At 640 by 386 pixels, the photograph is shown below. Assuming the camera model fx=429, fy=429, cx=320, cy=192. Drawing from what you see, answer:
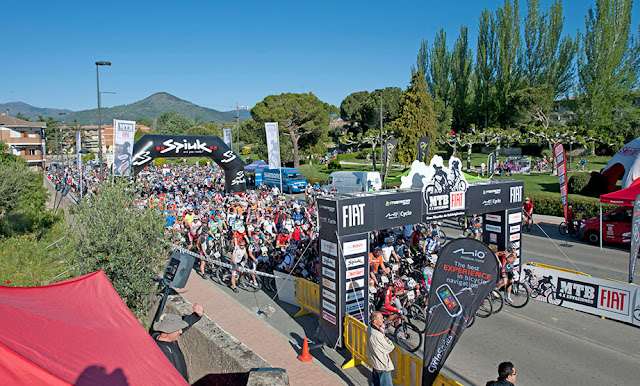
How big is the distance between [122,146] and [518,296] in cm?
1843

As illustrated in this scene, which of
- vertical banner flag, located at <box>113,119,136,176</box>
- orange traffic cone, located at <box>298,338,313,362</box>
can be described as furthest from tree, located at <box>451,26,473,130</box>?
orange traffic cone, located at <box>298,338,313,362</box>

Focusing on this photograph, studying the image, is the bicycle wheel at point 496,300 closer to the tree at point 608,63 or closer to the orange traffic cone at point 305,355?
the orange traffic cone at point 305,355

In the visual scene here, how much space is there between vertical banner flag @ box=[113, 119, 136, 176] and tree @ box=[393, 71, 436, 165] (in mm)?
29338

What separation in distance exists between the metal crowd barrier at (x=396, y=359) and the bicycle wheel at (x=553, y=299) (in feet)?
20.2

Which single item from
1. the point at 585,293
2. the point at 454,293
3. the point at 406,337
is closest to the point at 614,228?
the point at 585,293

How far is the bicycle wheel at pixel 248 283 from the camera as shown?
42.0 ft

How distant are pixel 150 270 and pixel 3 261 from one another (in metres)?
4.88

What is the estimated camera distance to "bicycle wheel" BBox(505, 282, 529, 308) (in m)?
11.3

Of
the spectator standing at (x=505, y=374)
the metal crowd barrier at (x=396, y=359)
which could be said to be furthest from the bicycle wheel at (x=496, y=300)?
the spectator standing at (x=505, y=374)

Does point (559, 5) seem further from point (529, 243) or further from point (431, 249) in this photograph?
point (431, 249)

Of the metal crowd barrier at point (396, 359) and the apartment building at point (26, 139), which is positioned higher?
the apartment building at point (26, 139)

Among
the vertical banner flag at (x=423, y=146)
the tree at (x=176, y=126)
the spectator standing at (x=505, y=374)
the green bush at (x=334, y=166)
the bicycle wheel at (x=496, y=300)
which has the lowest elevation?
the bicycle wheel at (x=496, y=300)

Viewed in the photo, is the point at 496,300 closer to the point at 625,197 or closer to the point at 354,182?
the point at 625,197

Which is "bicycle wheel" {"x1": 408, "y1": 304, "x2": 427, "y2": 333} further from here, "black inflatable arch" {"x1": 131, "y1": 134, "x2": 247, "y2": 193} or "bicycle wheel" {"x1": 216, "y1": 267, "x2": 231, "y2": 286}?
"black inflatable arch" {"x1": 131, "y1": 134, "x2": 247, "y2": 193}
